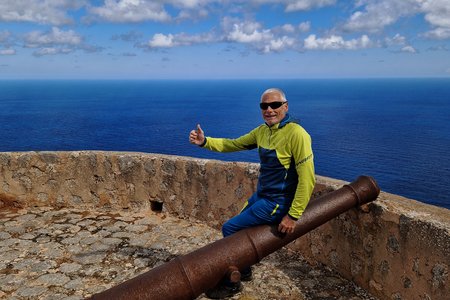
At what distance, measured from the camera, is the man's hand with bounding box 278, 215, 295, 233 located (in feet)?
10.7

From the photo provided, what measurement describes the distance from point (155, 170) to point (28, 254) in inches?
88.2

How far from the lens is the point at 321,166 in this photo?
188ft

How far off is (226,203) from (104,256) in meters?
1.89

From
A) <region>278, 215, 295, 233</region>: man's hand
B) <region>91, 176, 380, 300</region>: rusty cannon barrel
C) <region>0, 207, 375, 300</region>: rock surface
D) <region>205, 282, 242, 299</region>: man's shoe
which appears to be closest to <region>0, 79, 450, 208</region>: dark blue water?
<region>0, 207, 375, 300</region>: rock surface

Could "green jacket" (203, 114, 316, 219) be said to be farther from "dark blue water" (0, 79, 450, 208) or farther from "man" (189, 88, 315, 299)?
"dark blue water" (0, 79, 450, 208)

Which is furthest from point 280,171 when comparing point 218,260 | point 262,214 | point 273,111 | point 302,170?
point 218,260

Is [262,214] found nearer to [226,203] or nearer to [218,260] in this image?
[218,260]

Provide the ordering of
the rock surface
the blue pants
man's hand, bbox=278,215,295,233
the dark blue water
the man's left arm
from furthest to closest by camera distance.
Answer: the dark blue water < the rock surface < the blue pants < man's hand, bbox=278,215,295,233 < the man's left arm

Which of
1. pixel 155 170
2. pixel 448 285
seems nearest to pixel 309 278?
pixel 448 285

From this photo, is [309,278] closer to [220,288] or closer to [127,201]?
[220,288]

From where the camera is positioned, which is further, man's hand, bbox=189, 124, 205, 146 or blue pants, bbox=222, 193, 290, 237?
man's hand, bbox=189, 124, 205, 146

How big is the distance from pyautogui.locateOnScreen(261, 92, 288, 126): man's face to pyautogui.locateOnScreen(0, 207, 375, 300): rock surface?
1884 mm

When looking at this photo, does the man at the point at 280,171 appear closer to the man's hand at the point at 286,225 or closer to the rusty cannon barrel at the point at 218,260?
the man's hand at the point at 286,225

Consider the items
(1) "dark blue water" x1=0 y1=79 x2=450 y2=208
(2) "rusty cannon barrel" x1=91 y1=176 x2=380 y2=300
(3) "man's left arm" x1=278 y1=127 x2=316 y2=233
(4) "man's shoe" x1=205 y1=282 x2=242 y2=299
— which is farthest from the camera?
(1) "dark blue water" x1=0 y1=79 x2=450 y2=208
